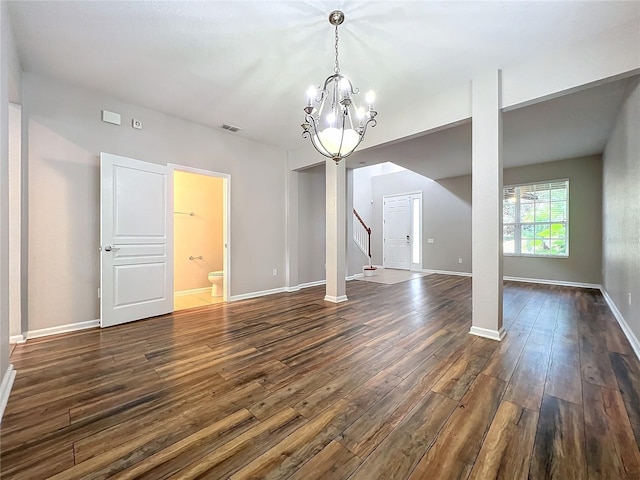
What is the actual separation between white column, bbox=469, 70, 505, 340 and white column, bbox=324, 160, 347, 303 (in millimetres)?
2067

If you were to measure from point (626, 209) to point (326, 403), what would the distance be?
3741mm

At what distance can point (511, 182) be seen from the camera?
6523 mm

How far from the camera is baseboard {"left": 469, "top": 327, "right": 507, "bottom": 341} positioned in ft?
9.14

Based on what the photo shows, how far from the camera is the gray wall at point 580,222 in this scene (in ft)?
17.8

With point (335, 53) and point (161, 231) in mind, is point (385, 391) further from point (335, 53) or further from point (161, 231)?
point (161, 231)

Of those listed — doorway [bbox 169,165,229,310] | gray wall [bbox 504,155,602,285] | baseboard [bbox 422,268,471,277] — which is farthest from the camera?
baseboard [bbox 422,268,471,277]

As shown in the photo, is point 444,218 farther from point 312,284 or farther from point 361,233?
point 312,284

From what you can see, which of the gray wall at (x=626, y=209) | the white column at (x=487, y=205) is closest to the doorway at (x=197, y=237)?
the white column at (x=487, y=205)

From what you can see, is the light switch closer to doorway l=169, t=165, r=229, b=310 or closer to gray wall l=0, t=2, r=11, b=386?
gray wall l=0, t=2, r=11, b=386

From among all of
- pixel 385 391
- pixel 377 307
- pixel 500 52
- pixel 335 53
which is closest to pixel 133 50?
pixel 335 53

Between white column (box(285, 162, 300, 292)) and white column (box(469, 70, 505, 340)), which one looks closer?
white column (box(469, 70, 505, 340))

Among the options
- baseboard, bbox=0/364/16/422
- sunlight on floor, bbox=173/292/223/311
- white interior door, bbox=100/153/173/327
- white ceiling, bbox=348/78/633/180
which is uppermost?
white ceiling, bbox=348/78/633/180

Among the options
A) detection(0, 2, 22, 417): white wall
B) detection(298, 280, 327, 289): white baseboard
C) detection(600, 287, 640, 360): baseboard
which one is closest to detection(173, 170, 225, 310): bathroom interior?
detection(298, 280, 327, 289): white baseboard

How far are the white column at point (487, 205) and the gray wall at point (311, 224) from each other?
3129 mm
